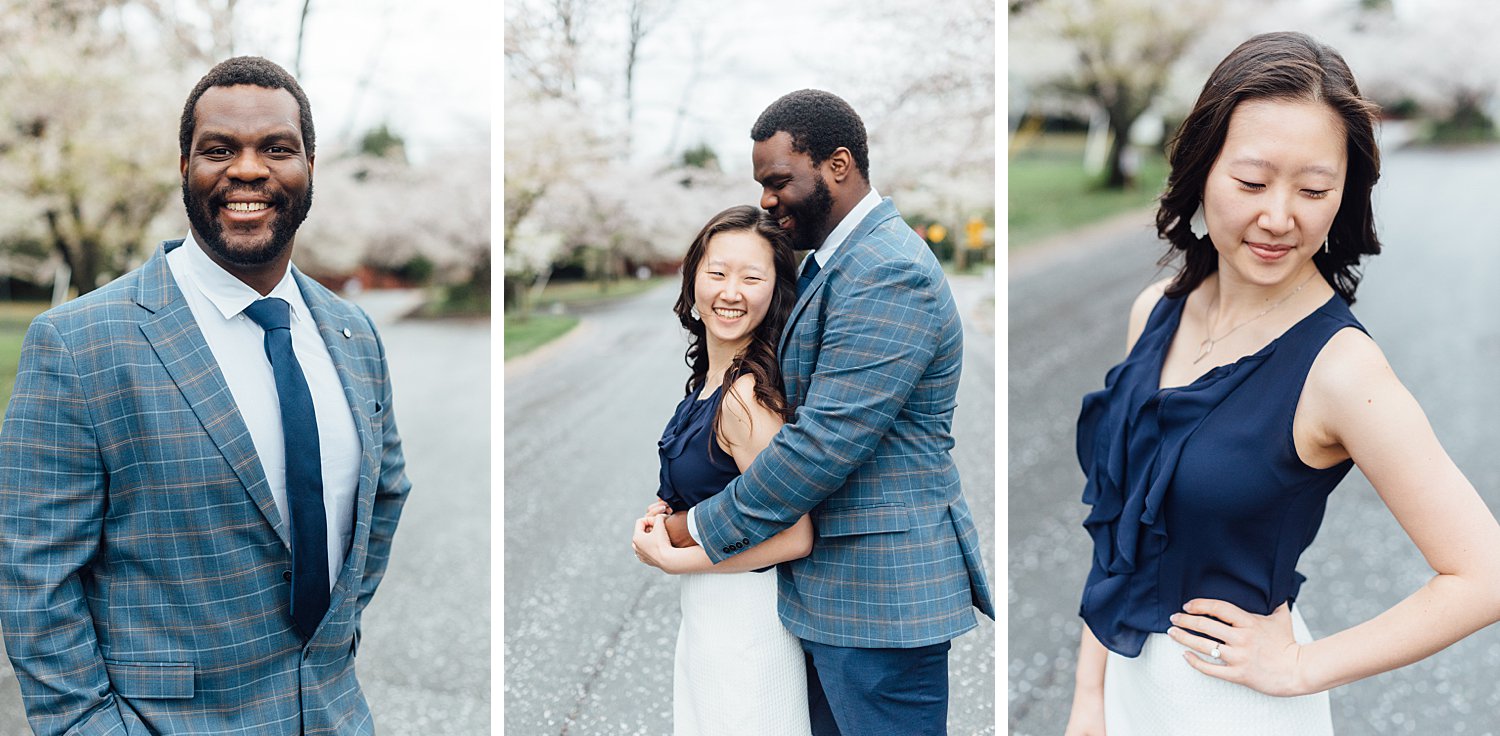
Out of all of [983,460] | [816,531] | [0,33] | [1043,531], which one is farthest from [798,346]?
[0,33]

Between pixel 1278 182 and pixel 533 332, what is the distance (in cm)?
227

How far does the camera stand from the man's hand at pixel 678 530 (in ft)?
6.50

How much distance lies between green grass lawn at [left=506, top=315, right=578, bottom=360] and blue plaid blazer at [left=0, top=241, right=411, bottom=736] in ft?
5.02

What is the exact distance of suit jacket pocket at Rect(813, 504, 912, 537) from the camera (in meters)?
1.89

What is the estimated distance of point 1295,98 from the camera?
Result: 1419 mm

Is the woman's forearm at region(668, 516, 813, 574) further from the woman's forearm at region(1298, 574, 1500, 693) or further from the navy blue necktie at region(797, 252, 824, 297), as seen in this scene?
the woman's forearm at region(1298, 574, 1500, 693)

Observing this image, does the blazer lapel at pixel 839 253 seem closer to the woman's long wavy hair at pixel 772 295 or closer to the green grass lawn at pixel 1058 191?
the woman's long wavy hair at pixel 772 295

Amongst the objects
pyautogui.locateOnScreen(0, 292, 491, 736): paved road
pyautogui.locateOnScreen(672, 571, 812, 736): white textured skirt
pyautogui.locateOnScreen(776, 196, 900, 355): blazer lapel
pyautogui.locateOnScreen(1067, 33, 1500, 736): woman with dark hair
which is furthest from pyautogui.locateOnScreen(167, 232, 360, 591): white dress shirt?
pyautogui.locateOnScreen(0, 292, 491, 736): paved road

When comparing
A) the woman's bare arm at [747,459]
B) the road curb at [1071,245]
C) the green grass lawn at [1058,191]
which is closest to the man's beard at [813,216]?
the woman's bare arm at [747,459]

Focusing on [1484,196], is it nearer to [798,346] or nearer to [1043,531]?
[1043,531]

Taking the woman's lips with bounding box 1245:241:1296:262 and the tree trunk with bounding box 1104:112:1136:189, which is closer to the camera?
the woman's lips with bounding box 1245:241:1296:262

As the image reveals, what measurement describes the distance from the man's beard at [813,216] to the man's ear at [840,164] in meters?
0.03

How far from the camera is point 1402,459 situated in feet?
4.40

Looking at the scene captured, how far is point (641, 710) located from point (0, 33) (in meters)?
5.90
